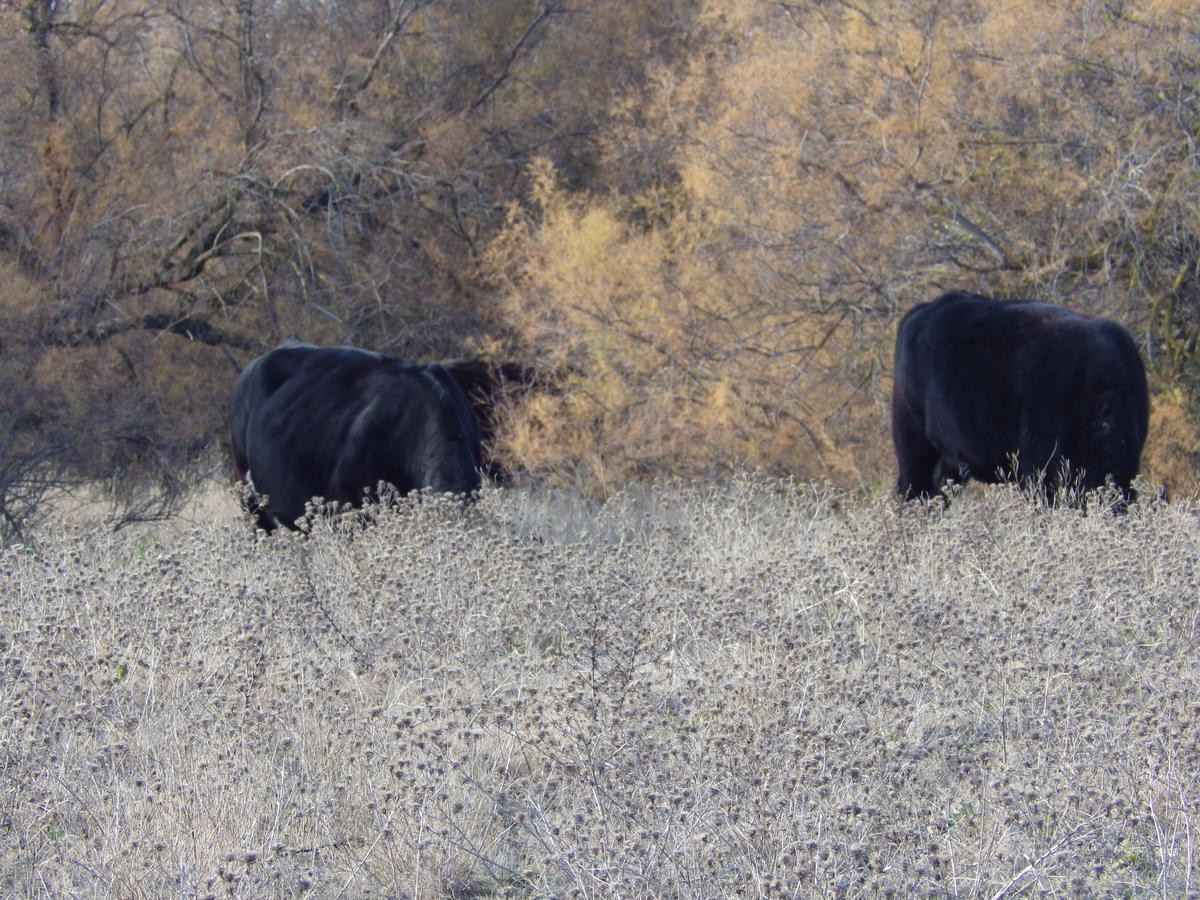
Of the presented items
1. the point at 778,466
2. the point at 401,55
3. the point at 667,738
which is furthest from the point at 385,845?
the point at 401,55

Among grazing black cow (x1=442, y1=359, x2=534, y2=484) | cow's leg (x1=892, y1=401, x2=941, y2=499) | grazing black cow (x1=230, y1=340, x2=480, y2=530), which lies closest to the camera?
grazing black cow (x1=230, y1=340, x2=480, y2=530)

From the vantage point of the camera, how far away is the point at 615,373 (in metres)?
11.7

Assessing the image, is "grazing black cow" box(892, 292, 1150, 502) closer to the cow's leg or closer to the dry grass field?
the cow's leg

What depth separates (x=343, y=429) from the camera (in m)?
8.24

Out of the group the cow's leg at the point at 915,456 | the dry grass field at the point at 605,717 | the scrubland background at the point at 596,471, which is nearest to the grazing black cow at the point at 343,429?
the scrubland background at the point at 596,471

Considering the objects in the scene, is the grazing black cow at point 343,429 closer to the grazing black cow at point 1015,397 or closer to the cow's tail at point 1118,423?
the grazing black cow at point 1015,397

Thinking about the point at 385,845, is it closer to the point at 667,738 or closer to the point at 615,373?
the point at 667,738

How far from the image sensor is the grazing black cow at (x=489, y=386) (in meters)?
12.0

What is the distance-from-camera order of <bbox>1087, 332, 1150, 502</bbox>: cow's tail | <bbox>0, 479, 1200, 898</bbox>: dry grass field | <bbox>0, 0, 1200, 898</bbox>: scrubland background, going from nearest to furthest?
<bbox>0, 479, 1200, 898</bbox>: dry grass field → <bbox>0, 0, 1200, 898</bbox>: scrubland background → <bbox>1087, 332, 1150, 502</bbox>: cow's tail

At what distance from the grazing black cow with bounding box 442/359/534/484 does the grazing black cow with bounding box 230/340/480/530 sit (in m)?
2.69

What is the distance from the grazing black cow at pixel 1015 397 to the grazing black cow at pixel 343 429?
2697 mm

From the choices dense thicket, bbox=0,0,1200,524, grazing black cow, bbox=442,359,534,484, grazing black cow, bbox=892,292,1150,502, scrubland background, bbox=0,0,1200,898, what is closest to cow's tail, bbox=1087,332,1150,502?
grazing black cow, bbox=892,292,1150,502

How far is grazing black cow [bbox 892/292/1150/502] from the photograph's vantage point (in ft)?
24.3

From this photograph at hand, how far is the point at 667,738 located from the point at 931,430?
491cm
